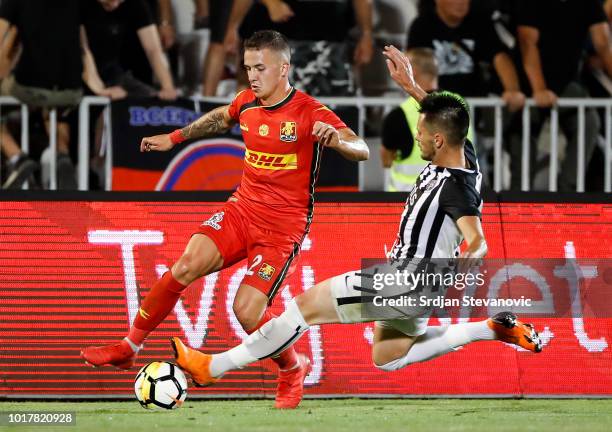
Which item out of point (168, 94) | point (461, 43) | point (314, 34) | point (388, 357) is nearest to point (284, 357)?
point (388, 357)

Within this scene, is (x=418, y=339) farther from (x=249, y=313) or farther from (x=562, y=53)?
(x=562, y=53)

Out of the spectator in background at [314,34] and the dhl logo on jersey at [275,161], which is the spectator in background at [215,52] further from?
the dhl logo on jersey at [275,161]

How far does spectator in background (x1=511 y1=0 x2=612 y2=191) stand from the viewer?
1159 cm

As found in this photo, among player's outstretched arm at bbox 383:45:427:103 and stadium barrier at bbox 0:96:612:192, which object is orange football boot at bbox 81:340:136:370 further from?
stadium barrier at bbox 0:96:612:192

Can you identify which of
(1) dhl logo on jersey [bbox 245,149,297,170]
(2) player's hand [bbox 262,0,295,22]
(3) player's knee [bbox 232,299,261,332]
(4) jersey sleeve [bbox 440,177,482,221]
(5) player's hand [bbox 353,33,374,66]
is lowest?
(3) player's knee [bbox 232,299,261,332]

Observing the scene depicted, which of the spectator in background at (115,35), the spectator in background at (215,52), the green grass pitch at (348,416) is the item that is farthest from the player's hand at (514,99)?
the green grass pitch at (348,416)

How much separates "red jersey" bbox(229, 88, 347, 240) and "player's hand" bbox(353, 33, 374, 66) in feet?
12.0

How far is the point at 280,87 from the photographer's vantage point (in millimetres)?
8383

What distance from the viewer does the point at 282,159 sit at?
8.30 m

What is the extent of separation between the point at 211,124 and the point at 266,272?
1.09 meters

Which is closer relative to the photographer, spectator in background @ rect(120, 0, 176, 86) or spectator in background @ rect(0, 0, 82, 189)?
spectator in background @ rect(0, 0, 82, 189)

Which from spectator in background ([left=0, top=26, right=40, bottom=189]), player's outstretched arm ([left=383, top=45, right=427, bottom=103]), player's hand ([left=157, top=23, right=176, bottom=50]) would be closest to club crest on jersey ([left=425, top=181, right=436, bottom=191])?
player's outstretched arm ([left=383, top=45, right=427, bottom=103])

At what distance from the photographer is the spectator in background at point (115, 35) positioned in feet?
37.1

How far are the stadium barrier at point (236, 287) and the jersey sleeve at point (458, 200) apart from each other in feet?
4.31
